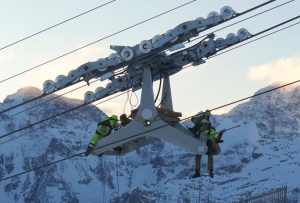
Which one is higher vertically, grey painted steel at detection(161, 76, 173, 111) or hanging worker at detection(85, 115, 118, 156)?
grey painted steel at detection(161, 76, 173, 111)

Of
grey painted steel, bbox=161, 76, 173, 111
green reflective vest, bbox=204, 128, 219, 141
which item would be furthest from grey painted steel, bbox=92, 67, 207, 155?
grey painted steel, bbox=161, 76, 173, 111

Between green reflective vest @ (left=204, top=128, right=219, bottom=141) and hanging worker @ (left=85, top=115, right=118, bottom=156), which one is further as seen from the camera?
hanging worker @ (left=85, top=115, right=118, bottom=156)

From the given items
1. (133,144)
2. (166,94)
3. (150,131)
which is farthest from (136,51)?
(133,144)

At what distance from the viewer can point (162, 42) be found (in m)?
20.3

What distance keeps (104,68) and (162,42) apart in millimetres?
2309

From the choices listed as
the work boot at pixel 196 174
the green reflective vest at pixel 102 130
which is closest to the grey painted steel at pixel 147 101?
the green reflective vest at pixel 102 130

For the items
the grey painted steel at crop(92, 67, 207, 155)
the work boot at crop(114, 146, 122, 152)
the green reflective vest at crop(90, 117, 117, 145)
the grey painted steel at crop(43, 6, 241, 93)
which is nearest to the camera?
the grey painted steel at crop(43, 6, 241, 93)

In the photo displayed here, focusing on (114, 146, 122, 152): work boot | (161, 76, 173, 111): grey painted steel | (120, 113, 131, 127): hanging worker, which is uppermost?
(161, 76, 173, 111): grey painted steel

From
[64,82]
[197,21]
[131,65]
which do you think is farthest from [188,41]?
[64,82]

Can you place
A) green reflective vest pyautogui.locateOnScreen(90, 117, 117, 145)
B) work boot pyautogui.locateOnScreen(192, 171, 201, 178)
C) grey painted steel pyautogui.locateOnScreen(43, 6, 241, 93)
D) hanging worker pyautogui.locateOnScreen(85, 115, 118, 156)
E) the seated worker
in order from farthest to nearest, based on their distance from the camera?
1. work boot pyautogui.locateOnScreen(192, 171, 201, 178)
2. green reflective vest pyautogui.locateOnScreen(90, 117, 117, 145)
3. hanging worker pyautogui.locateOnScreen(85, 115, 118, 156)
4. the seated worker
5. grey painted steel pyautogui.locateOnScreen(43, 6, 241, 93)

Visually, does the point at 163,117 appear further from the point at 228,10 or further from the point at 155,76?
the point at 228,10

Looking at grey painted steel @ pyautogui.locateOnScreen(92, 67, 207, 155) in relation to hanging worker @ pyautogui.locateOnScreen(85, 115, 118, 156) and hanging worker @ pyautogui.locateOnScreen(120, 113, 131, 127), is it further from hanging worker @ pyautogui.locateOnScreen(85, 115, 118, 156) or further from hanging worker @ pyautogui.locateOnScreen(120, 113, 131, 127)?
hanging worker @ pyautogui.locateOnScreen(120, 113, 131, 127)

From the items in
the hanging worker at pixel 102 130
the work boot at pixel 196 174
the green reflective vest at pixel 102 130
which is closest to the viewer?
the hanging worker at pixel 102 130

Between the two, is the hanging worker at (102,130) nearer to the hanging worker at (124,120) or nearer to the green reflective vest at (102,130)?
the green reflective vest at (102,130)
